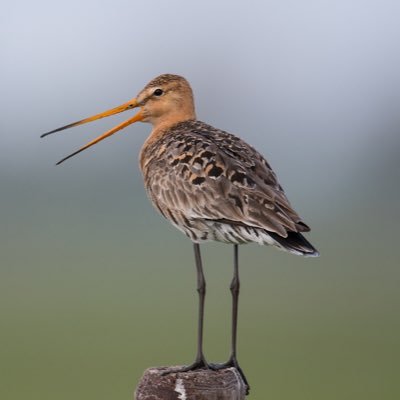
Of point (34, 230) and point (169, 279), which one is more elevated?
point (34, 230)

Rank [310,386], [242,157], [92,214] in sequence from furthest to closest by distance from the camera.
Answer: [92,214] < [310,386] < [242,157]

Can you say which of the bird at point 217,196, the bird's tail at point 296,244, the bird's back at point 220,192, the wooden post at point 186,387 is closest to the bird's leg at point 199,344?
the bird at point 217,196

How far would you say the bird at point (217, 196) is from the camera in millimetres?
9695

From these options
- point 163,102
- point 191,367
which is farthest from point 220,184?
point 163,102

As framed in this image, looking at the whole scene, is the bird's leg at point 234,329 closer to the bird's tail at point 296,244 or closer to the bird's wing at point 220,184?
the bird's wing at point 220,184

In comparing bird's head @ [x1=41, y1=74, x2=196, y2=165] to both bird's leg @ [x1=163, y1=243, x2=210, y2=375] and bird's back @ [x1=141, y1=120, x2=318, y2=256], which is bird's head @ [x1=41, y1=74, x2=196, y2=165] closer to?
bird's back @ [x1=141, y1=120, x2=318, y2=256]

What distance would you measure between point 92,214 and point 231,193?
5739cm

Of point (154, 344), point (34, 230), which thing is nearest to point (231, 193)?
point (154, 344)

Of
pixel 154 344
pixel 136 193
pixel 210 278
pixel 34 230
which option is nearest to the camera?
pixel 154 344

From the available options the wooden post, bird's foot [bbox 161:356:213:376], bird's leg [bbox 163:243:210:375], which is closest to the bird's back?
bird's leg [bbox 163:243:210:375]

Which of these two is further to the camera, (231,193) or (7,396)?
(7,396)

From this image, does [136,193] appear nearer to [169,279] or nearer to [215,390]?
[169,279]

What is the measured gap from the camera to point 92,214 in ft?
220

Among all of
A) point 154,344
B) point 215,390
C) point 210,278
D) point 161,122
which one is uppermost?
point 210,278
